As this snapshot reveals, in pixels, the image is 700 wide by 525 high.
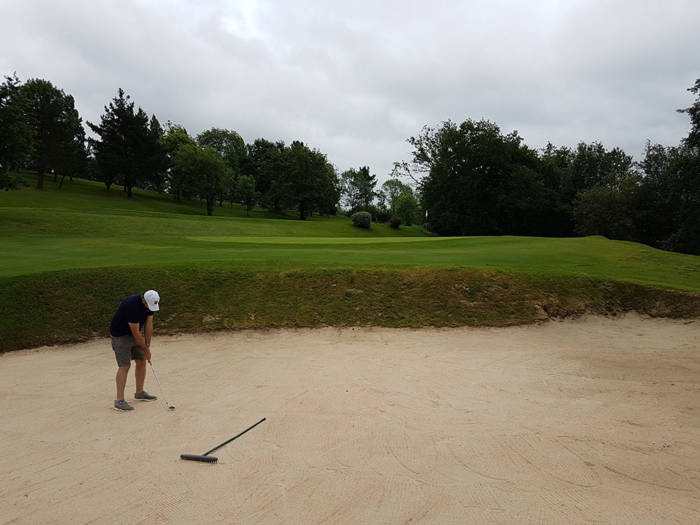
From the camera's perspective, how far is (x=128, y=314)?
757 cm

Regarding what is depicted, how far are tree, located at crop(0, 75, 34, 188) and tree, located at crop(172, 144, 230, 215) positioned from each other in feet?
97.4

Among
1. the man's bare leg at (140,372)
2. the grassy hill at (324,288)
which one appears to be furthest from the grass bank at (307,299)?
the man's bare leg at (140,372)

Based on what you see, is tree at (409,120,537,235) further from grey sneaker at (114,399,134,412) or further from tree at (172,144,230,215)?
grey sneaker at (114,399,134,412)

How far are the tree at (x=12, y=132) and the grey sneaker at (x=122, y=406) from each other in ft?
126

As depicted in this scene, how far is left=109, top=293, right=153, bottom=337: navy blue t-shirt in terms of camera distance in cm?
757

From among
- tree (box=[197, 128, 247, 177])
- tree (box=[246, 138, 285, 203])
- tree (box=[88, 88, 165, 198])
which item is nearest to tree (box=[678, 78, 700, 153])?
tree (box=[246, 138, 285, 203])

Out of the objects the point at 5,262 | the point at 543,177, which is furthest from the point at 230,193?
the point at 5,262

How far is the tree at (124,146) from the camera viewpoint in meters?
68.6

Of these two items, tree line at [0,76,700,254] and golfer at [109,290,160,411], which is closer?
golfer at [109,290,160,411]

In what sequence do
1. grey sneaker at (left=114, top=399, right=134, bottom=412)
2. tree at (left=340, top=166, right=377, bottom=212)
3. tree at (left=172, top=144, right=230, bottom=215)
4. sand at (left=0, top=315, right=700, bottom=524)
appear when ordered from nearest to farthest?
sand at (left=0, top=315, right=700, bottom=524) < grey sneaker at (left=114, top=399, right=134, bottom=412) < tree at (left=172, top=144, right=230, bottom=215) < tree at (left=340, top=166, right=377, bottom=212)

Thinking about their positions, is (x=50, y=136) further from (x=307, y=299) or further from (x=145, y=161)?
(x=307, y=299)

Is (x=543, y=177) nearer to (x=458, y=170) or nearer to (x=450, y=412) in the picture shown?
(x=458, y=170)

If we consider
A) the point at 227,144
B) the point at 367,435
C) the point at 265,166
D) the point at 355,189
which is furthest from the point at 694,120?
the point at 355,189

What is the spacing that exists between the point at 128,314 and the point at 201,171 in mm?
65452
